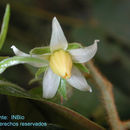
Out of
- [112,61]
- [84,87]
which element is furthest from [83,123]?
[112,61]

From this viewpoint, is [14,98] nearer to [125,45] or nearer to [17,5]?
[17,5]

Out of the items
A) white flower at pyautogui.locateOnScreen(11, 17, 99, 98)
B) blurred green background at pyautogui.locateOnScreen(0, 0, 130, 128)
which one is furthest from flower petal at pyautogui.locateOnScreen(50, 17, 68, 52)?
blurred green background at pyautogui.locateOnScreen(0, 0, 130, 128)

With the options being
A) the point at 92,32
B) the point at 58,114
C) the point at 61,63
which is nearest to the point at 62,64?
Answer: the point at 61,63

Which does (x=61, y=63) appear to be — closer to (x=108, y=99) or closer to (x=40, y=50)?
(x=40, y=50)

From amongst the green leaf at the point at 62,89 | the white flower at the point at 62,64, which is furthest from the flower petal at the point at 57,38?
the green leaf at the point at 62,89

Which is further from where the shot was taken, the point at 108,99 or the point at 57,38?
the point at 108,99

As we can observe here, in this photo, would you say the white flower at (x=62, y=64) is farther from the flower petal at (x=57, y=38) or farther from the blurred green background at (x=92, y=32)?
the blurred green background at (x=92, y=32)

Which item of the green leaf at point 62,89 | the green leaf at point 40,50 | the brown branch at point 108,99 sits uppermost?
the green leaf at point 40,50

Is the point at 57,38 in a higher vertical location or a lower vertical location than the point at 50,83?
higher
